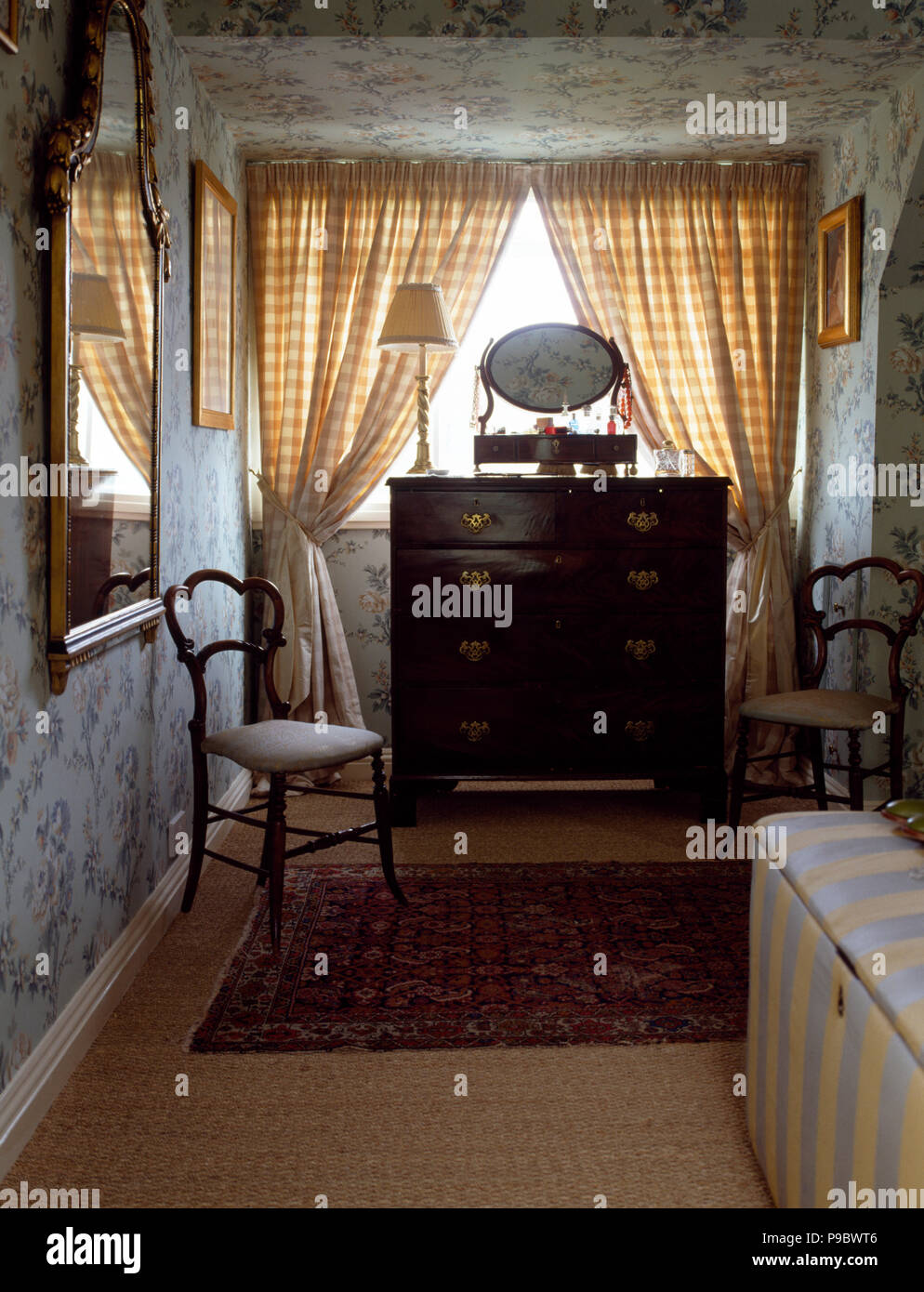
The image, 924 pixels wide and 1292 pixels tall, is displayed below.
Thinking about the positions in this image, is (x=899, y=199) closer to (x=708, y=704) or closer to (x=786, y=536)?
(x=786, y=536)

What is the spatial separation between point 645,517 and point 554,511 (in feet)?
1.10

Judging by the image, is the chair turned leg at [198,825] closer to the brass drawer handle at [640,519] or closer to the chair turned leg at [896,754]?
the brass drawer handle at [640,519]

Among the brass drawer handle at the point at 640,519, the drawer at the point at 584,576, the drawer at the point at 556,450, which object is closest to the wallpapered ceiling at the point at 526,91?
the drawer at the point at 556,450

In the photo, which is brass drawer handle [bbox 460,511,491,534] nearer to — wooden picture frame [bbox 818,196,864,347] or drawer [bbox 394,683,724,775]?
drawer [bbox 394,683,724,775]

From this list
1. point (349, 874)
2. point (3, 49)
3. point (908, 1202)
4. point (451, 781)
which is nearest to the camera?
point (908, 1202)

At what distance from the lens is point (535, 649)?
14.4 ft

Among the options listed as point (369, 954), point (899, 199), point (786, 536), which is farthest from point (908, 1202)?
point (786, 536)

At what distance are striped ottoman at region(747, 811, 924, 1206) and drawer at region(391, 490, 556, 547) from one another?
232 centimetres

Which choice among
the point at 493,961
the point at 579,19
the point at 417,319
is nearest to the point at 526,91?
the point at 579,19

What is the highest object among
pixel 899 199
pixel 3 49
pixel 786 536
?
pixel 899 199

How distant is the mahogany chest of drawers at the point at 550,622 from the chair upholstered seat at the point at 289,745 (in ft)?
2.97

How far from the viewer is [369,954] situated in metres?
3.23

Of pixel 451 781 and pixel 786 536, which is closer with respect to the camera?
pixel 451 781
